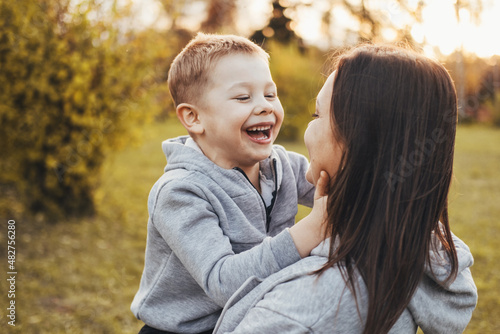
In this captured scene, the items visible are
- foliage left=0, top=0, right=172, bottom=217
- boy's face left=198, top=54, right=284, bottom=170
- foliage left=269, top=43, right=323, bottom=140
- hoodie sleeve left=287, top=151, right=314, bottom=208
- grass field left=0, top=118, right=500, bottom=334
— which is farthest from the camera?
foliage left=269, top=43, right=323, bottom=140

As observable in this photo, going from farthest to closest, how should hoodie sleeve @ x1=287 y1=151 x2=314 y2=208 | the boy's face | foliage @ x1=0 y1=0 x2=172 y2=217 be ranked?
foliage @ x1=0 y1=0 x2=172 y2=217 < hoodie sleeve @ x1=287 y1=151 x2=314 y2=208 < the boy's face

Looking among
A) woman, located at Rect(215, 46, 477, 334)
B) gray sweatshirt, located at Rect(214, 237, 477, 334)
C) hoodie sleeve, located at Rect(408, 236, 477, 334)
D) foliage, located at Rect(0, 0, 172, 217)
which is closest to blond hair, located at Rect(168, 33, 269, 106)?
woman, located at Rect(215, 46, 477, 334)

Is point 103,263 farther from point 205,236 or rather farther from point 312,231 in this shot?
point 312,231

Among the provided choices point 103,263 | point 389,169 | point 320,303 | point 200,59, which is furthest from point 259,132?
point 103,263

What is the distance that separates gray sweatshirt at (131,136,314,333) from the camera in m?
1.44

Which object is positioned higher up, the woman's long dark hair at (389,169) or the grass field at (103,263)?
the woman's long dark hair at (389,169)

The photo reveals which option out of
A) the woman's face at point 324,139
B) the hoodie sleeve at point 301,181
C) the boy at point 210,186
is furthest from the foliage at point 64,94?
the woman's face at point 324,139

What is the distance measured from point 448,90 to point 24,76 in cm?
454

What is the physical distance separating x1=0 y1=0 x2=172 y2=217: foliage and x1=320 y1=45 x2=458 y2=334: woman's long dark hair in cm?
403

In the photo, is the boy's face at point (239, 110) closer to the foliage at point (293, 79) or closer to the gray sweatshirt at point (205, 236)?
the gray sweatshirt at point (205, 236)

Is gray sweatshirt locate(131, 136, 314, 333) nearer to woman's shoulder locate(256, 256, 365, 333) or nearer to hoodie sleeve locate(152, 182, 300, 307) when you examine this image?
hoodie sleeve locate(152, 182, 300, 307)

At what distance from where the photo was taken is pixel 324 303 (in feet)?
3.96

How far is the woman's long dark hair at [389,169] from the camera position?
49.4 inches

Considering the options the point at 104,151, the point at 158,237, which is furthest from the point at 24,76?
the point at 158,237
